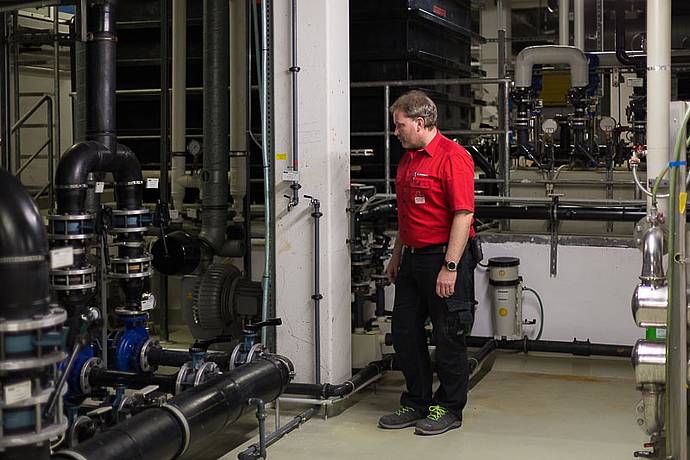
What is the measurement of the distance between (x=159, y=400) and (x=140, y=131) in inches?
172

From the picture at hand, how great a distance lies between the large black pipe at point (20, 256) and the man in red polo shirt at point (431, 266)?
226cm

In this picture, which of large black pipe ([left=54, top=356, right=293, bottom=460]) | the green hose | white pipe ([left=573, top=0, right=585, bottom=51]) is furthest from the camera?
white pipe ([left=573, top=0, right=585, bottom=51])

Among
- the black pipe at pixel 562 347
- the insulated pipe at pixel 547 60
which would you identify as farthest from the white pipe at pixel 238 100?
the insulated pipe at pixel 547 60

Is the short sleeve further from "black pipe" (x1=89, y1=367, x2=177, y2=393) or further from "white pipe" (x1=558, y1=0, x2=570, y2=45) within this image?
"white pipe" (x1=558, y1=0, x2=570, y2=45)

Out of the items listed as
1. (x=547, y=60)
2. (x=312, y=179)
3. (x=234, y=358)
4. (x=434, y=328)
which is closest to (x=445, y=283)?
(x=434, y=328)

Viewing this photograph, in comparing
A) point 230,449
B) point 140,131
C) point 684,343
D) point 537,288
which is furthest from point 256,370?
point 140,131

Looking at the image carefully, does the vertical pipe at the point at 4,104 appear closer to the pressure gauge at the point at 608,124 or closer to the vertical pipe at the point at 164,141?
Result: the vertical pipe at the point at 164,141

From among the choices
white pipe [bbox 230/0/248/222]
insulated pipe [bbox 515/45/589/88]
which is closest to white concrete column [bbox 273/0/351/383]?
white pipe [bbox 230/0/248/222]

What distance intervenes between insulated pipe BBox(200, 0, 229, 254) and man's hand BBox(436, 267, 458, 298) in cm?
224

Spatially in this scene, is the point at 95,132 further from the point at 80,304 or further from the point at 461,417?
the point at 461,417

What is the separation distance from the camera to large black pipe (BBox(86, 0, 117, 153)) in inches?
183

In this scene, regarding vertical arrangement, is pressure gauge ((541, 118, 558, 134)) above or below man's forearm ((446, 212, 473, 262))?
above

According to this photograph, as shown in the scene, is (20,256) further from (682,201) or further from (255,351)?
(255,351)

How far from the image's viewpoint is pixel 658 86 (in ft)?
13.3
